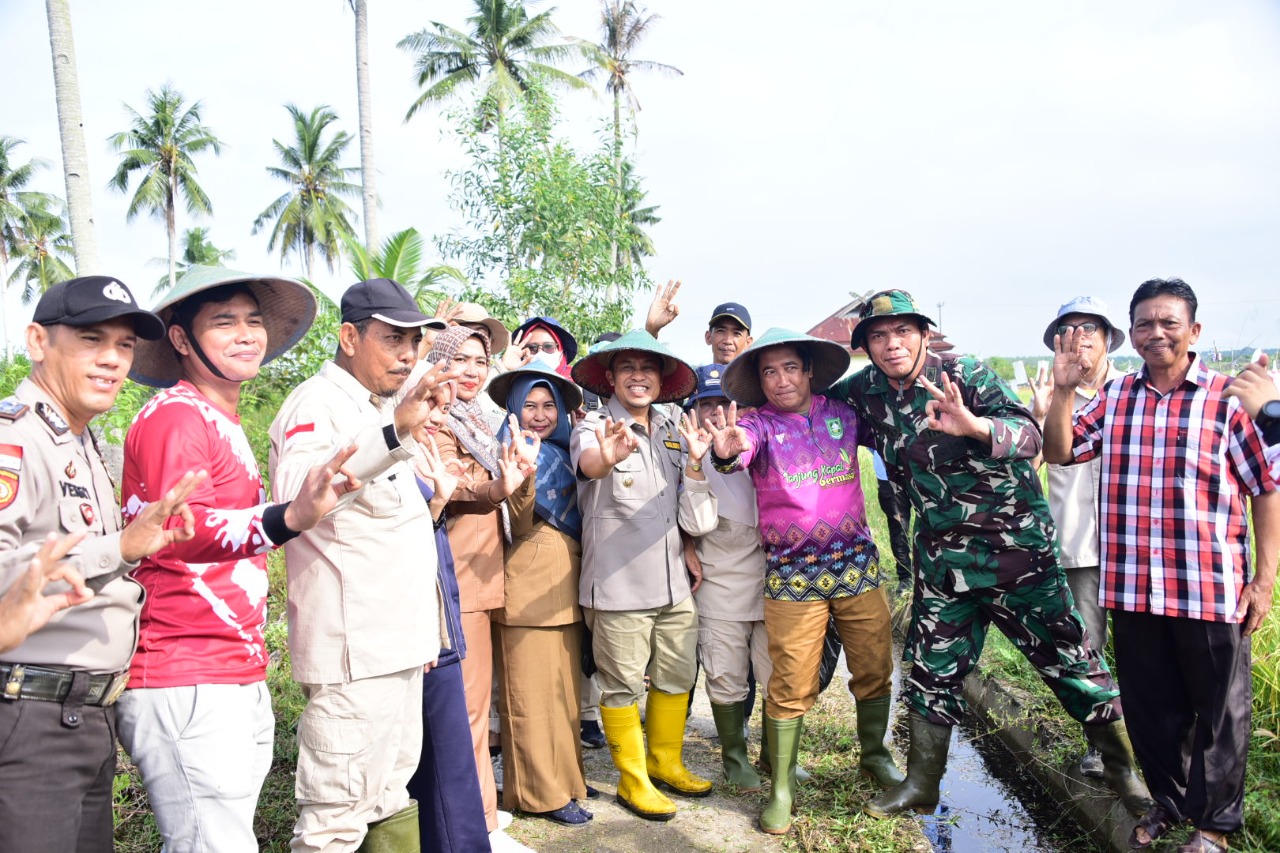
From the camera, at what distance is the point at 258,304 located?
8.63 ft

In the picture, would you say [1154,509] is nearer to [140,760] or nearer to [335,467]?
[335,467]

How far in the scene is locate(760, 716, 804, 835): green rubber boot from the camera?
3793 millimetres

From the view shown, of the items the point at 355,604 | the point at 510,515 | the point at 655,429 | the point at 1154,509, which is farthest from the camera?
the point at 655,429

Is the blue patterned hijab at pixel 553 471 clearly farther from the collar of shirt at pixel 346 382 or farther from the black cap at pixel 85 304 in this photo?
the black cap at pixel 85 304

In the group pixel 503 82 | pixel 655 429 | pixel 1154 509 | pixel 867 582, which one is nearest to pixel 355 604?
pixel 655 429

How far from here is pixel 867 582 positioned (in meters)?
3.95

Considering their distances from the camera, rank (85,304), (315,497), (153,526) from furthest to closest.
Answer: (315,497) < (85,304) < (153,526)

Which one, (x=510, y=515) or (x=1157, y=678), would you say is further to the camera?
(x=510, y=515)

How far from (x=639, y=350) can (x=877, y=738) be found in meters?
2.27

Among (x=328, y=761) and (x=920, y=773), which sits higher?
(x=328, y=761)

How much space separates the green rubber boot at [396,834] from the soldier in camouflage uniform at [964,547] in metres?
2.10

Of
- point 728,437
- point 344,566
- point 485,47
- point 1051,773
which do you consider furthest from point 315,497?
point 485,47

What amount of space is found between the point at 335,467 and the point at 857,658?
2.80 metres

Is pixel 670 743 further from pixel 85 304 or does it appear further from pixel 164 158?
pixel 164 158
